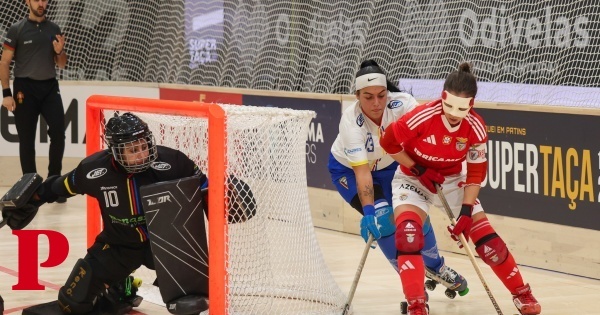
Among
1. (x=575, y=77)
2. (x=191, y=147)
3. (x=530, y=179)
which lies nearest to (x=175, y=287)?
(x=191, y=147)

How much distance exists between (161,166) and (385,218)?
1.16 meters

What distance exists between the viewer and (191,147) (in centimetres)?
Result: 610

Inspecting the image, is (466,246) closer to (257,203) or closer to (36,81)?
(257,203)

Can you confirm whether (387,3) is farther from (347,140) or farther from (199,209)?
(199,209)

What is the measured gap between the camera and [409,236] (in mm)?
5176

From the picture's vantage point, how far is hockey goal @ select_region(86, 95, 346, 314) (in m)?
5.10

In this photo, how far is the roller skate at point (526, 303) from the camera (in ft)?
17.4

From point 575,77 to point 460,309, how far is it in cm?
218

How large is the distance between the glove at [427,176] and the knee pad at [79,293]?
162cm

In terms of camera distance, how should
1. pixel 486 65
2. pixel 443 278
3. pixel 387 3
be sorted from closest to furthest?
pixel 443 278, pixel 486 65, pixel 387 3

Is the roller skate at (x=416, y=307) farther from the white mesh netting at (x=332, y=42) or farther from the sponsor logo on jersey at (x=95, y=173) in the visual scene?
the white mesh netting at (x=332, y=42)

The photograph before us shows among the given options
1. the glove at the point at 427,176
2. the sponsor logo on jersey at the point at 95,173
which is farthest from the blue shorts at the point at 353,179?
the sponsor logo on jersey at the point at 95,173

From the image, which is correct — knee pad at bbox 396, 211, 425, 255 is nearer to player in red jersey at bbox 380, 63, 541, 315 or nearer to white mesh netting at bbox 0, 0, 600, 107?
player in red jersey at bbox 380, 63, 541, 315

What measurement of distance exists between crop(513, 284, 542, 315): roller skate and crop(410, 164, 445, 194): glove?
636mm
